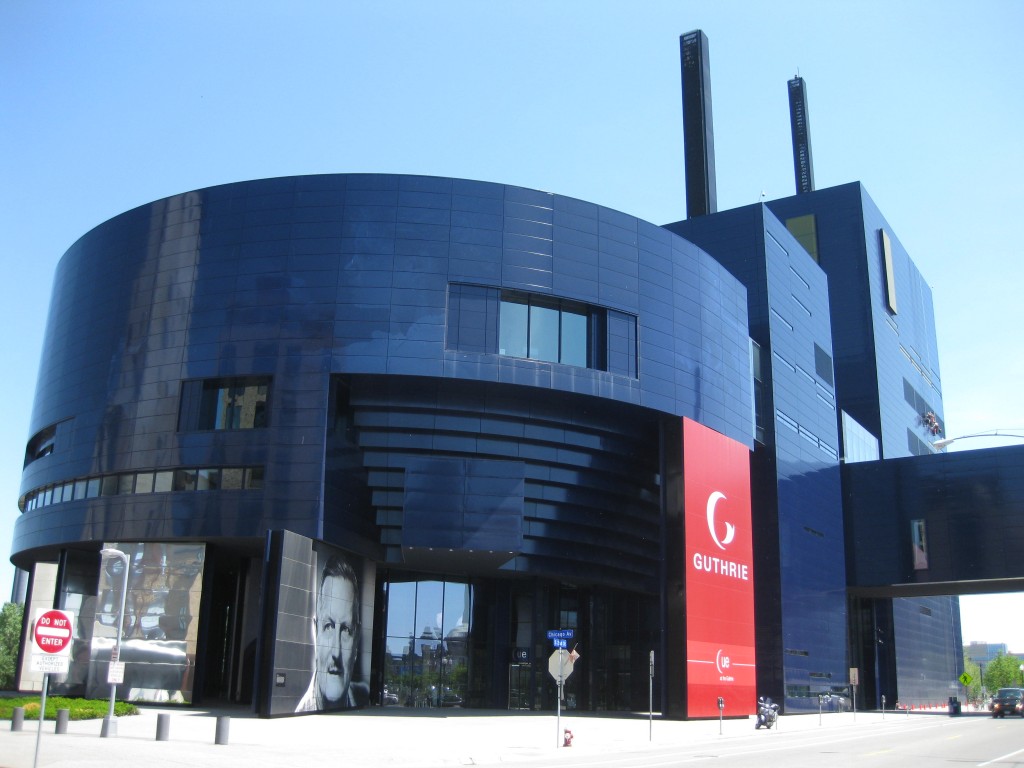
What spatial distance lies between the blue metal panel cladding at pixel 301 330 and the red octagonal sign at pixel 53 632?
23.8 m

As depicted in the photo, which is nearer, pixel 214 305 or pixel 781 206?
pixel 214 305

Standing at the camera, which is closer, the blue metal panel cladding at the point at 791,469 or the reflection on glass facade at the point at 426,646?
the reflection on glass facade at the point at 426,646

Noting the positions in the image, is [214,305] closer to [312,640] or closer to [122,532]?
[122,532]

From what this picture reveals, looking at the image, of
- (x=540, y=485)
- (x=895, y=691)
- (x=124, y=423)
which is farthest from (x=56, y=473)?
(x=895, y=691)

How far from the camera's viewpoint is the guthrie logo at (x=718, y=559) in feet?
174

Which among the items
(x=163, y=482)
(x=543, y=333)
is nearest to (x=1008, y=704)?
(x=543, y=333)

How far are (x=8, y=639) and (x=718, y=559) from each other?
82.5 meters

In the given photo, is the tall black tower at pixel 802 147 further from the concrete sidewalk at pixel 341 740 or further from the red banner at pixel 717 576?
the concrete sidewalk at pixel 341 740

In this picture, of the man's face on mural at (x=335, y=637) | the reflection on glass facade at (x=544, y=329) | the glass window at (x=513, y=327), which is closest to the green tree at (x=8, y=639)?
the man's face on mural at (x=335, y=637)

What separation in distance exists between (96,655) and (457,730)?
18.3 m

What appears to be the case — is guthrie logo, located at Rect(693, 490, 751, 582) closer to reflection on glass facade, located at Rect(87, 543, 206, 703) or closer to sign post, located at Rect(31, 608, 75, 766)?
reflection on glass facade, located at Rect(87, 543, 206, 703)

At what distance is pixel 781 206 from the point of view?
338 ft

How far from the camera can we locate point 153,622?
142 feet

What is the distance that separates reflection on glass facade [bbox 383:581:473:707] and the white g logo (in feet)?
48.6
